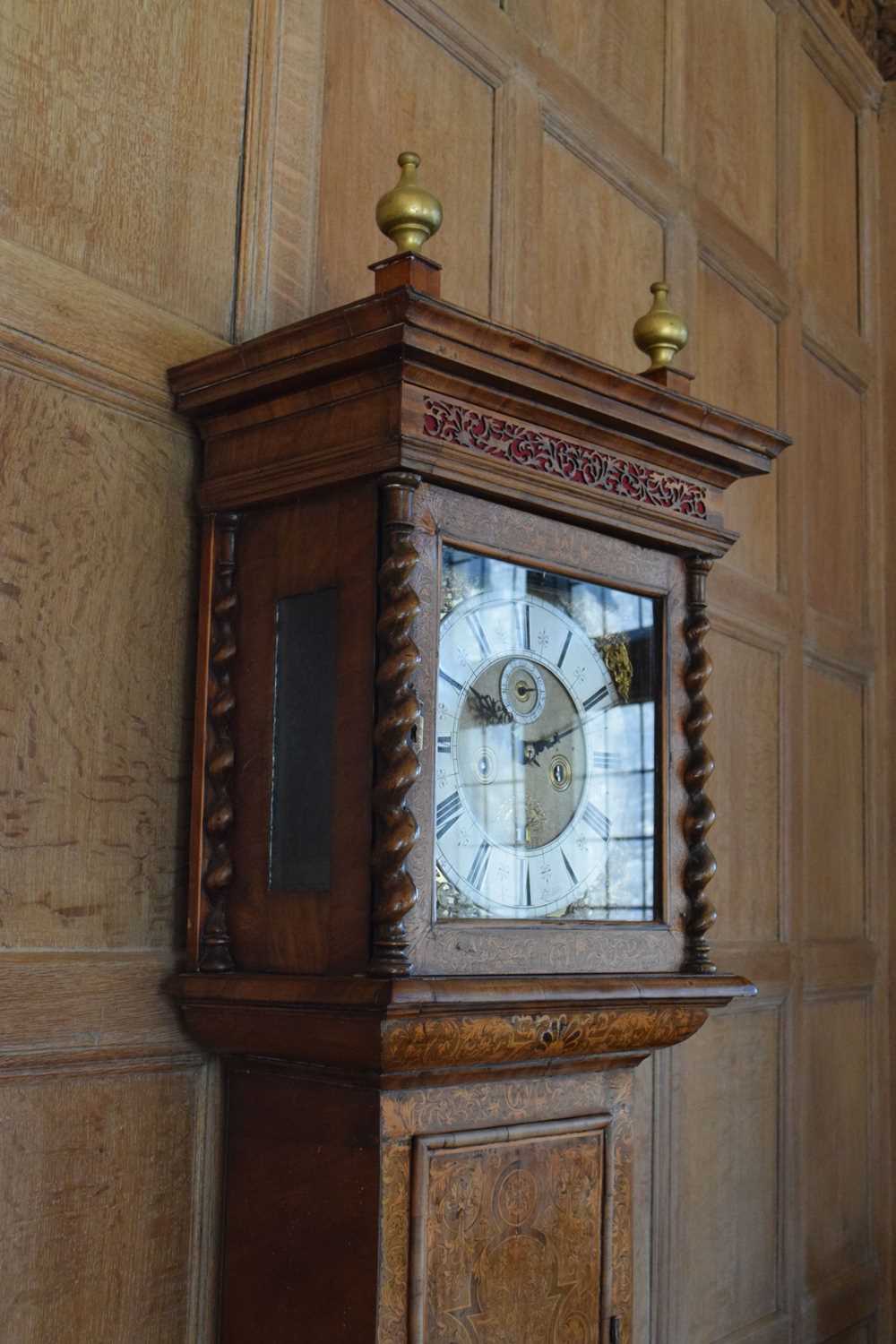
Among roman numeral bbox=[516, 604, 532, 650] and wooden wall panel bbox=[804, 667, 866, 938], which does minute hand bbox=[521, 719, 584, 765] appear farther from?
wooden wall panel bbox=[804, 667, 866, 938]

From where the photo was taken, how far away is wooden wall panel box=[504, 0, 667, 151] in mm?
2330

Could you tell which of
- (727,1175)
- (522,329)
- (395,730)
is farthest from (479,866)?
(727,1175)

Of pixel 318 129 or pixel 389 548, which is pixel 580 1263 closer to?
pixel 389 548

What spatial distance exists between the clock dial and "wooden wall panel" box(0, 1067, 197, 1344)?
15.5 inches

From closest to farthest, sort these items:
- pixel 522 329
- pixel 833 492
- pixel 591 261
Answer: pixel 522 329, pixel 591 261, pixel 833 492

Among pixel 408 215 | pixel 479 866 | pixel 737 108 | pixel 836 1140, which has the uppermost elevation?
pixel 737 108

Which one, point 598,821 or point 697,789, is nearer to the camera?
point 598,821

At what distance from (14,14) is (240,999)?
39.4 inches

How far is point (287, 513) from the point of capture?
1542 millimetres

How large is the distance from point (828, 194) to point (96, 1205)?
271cm

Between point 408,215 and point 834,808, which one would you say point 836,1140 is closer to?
point 834,808

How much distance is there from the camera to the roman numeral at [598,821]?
1.63 meters

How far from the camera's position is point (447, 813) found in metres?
1.45

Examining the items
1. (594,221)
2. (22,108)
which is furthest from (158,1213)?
(594,221)
